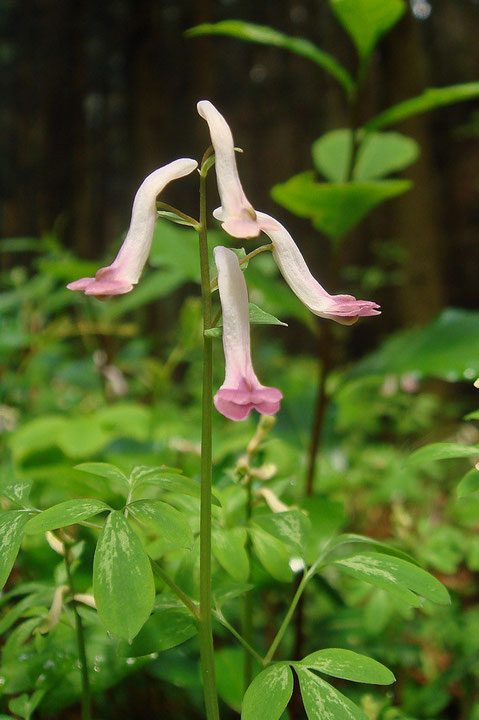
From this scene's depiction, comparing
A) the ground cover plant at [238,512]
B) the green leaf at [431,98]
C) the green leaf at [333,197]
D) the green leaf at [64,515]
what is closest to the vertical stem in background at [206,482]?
the ground cover plant at [238,512]

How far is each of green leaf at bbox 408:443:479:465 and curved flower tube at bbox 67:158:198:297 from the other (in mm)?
391

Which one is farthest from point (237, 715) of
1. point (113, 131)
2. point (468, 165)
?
point (113, 131)

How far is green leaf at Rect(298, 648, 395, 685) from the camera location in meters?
0.52

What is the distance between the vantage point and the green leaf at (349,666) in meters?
0.52

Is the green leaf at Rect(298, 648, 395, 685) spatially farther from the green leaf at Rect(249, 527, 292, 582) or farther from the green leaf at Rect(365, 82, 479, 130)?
the green leaf at Rect(365, 82, 479, 130)

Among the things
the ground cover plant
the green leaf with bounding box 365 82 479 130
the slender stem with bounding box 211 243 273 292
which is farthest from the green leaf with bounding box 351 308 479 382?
the slender stem with bounding box 211 243 273 292

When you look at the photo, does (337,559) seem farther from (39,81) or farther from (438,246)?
(39,81)

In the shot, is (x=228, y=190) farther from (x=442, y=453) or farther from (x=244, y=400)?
(x=442, y=453)

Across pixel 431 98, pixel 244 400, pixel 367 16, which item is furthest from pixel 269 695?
pixel 367 16

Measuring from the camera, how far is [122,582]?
0.48 metres

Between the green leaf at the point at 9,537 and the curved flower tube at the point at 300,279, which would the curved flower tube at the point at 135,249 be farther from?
the green leaf at the point at 9,537

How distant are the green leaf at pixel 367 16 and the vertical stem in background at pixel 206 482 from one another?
91 centimetres

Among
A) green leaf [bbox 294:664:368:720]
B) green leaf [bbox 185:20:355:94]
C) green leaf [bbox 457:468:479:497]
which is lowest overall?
green leaf [bbox 294:664:368:720]

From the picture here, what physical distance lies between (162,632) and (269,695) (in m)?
0.14
